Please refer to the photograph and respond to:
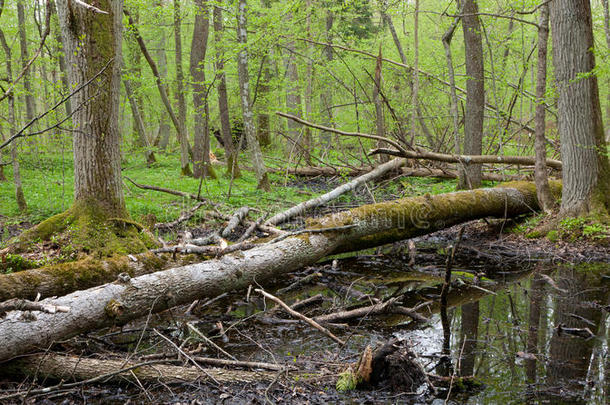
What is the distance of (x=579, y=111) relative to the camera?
8008mm

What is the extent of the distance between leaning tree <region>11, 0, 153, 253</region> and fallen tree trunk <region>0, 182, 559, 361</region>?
1762 millimetres

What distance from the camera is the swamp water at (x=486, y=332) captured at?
11.0 ft

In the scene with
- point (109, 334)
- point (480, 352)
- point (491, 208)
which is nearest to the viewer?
point (480, 352)

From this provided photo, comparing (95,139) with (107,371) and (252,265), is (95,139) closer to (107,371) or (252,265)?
(252,265)

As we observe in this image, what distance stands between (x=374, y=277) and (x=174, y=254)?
10.3 ft

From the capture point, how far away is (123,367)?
3525 mm

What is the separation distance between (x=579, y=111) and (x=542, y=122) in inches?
34.9

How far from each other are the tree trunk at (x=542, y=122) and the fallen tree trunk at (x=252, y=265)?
0.42 meters

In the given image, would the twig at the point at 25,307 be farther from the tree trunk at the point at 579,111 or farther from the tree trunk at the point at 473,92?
the tree trunk at the point at 473,92

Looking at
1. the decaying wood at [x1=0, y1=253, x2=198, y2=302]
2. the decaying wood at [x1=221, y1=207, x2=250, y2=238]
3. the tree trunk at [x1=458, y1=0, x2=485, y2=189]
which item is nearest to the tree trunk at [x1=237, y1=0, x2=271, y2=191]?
the decaying wood at [x1=221, y1=207, x2=250, y2=238]

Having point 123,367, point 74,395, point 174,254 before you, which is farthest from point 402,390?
point 174,254

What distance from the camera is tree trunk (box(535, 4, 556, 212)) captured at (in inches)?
342

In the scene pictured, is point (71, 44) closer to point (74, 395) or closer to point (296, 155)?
point (74, 395)

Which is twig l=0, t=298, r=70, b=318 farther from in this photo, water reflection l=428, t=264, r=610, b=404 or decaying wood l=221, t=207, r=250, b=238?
decaying wood l=221, t=207, r=250, b=238
